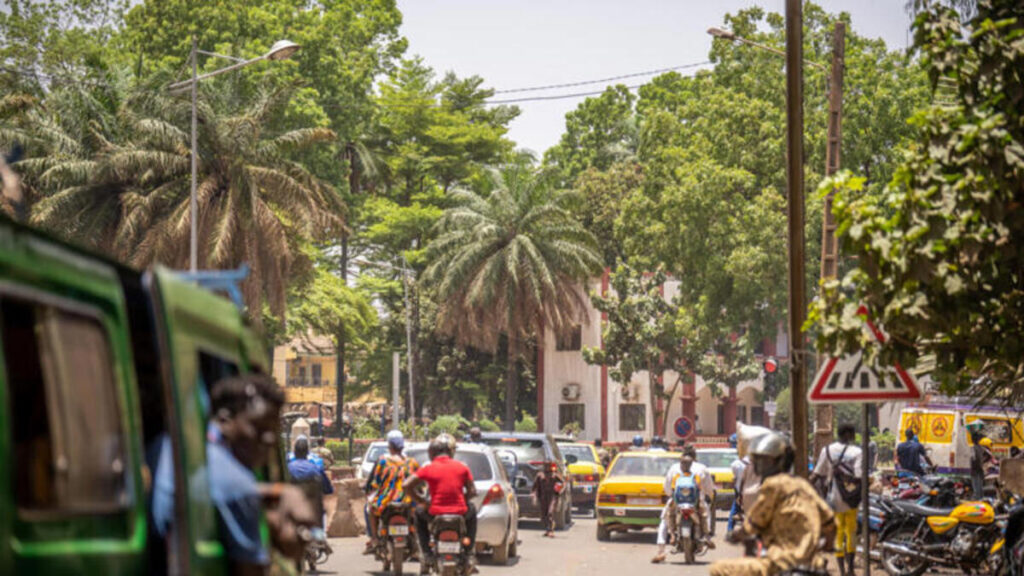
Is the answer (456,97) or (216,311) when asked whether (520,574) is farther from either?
(456,97)

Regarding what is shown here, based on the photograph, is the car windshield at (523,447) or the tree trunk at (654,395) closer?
the car windshield at (523,447)

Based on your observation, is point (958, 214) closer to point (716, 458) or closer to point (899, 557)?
point (899, 557)

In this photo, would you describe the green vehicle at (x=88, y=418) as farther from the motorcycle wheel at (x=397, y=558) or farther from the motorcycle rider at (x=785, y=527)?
the motorcycle wheel at (x=397, y=558)

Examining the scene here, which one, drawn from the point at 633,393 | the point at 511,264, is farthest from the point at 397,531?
the point at 633,393

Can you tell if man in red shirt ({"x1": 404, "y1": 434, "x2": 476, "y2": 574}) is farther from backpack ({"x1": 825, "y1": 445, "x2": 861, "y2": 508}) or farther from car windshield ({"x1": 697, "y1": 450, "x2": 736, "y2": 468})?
car windshield ({"x1": 697, "y1": 450, "x2": 736, "y2": 468})

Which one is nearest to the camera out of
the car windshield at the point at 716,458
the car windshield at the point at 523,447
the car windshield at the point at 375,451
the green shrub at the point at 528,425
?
the car windshield at the point at 375,451

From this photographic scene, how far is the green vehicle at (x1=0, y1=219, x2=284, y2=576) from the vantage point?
4.09 meters

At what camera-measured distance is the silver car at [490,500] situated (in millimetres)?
19766

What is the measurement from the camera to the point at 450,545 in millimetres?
15852

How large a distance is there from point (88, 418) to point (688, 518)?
1750cm

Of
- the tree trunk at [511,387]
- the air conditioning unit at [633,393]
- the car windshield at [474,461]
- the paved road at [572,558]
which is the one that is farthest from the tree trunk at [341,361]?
the car windshield at [474,461]

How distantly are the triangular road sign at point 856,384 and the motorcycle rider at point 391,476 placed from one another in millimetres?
5653

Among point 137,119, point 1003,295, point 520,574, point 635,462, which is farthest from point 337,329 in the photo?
point 1003,295

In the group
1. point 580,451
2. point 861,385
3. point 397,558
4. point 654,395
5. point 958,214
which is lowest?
point 397,558
